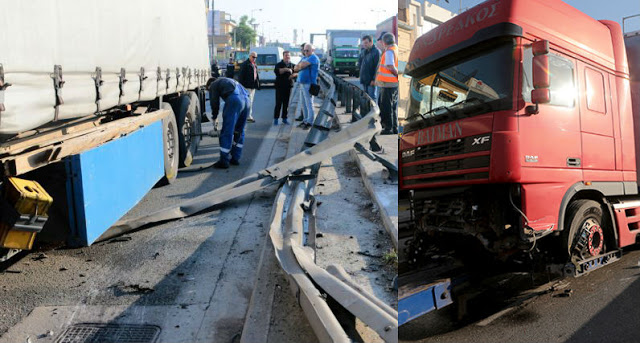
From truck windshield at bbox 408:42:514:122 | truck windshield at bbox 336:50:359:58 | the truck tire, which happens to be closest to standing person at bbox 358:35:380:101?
the truck tire

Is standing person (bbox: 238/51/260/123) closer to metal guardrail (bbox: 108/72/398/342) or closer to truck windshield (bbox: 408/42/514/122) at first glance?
metal guardrail (bbox: 108/72/398/342)

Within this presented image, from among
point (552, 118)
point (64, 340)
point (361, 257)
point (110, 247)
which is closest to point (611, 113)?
point (552, 118)

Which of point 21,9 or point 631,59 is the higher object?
point 21,9

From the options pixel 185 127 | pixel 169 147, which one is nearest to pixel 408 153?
pixel 169 147

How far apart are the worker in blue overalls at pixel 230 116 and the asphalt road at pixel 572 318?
689cm

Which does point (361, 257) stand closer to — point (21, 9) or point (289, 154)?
point (21, 9)

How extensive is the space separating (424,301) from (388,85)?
96.6 inches

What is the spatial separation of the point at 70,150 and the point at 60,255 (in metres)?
1.26

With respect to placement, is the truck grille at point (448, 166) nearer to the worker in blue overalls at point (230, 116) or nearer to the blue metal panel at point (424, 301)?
the blue metal panel at point (424, 301)

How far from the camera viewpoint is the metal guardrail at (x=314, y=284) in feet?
10.9

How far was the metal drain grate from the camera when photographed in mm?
3834

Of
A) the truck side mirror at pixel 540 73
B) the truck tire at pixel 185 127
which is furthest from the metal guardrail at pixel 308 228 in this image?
the truck tire at pixel 185 127

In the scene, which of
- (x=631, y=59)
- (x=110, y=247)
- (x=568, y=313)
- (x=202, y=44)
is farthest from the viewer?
(x=202, y=44)

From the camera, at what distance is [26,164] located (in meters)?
4.14
